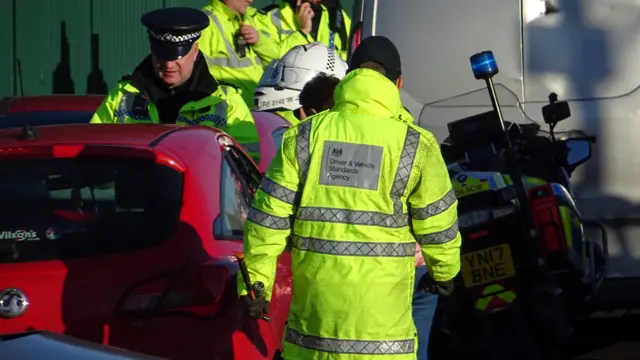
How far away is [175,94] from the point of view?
6738 mm

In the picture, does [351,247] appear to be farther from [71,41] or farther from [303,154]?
[71,41]

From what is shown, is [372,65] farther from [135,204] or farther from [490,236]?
[490,236]

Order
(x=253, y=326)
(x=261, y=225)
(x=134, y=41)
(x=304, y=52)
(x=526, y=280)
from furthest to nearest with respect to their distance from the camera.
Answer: (x=134, y=41) → (x=304, y=52) → (x=526, y=280) → (x=253, y=326) → (x=261, y=225)

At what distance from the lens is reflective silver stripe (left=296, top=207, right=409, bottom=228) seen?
4559mm

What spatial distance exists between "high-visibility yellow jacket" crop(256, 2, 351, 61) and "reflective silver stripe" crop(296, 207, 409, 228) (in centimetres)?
629

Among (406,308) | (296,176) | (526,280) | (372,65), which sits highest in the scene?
(372,65)

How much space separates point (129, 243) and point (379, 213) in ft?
2.90

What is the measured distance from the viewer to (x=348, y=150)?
461 centimetres

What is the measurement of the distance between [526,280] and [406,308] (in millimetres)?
2032

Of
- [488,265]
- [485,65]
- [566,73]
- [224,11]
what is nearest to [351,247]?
[488,265]

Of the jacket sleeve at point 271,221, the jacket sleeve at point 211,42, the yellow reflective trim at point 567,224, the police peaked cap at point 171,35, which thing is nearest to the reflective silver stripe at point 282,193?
the jacket sleeve at point 271,221

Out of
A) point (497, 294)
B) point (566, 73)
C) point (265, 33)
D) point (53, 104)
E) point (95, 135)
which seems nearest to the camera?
point (95, 135)

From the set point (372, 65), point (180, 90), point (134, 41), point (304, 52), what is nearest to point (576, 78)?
point (304, 52)

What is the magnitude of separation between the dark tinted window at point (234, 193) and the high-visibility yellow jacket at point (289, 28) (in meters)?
4.87
